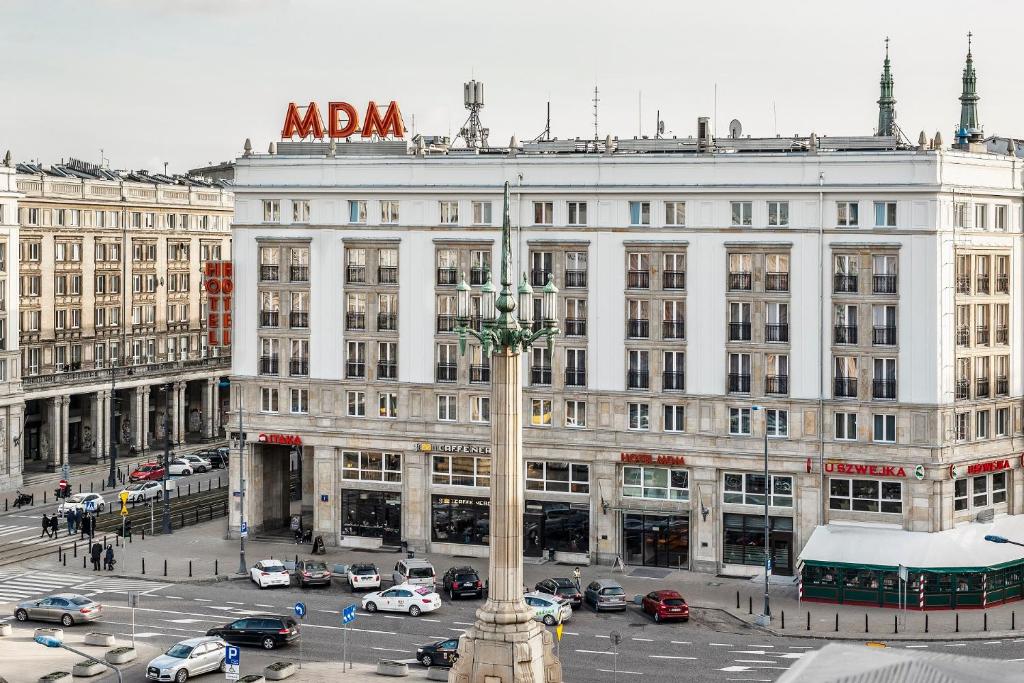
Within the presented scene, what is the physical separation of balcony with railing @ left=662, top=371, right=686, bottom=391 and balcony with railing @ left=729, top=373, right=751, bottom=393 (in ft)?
9.26

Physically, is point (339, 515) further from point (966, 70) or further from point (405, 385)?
point (966, 70)

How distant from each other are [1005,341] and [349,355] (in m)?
39.8

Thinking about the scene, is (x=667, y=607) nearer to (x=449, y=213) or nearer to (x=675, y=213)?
(x=675, y=213)

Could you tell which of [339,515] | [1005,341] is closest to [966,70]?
[1005,341]

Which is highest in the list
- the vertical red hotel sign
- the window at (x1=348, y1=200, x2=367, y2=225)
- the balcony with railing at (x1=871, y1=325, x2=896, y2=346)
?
the window at (x1=348, y1=200, x2=367, y2=225)

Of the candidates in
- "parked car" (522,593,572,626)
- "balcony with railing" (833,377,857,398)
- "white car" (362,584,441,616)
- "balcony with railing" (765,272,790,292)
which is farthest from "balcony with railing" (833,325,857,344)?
"white car" (362,584,441,616)

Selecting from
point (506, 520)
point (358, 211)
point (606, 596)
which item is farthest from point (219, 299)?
point (506, 520)

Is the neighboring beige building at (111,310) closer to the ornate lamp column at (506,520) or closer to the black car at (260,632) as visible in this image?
the black car at (260,632)

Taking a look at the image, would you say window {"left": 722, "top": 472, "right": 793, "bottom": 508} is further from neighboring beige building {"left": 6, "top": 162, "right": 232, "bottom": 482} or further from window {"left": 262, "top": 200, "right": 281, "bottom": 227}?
neighboring beige building {"left": 6, "top": 162, "right": 232, "bottom": 482}

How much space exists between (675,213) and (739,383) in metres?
10.7

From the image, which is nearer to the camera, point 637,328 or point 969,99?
point 637,328

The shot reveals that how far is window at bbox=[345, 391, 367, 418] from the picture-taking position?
106m

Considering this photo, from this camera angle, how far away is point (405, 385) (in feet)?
346

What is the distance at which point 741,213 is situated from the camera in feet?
325
